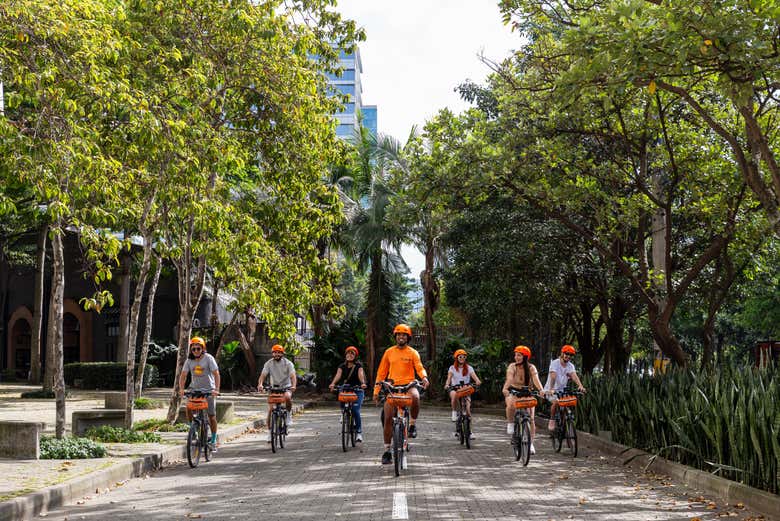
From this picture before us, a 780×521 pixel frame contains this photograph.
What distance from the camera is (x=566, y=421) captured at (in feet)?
56.0

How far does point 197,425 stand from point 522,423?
16.4 ft

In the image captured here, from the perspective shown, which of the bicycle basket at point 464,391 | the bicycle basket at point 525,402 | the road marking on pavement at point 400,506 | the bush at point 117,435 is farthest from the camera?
the bicycle basket at point 464,391

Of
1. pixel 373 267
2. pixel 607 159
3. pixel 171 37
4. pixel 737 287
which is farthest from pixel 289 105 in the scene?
pixel 373 267

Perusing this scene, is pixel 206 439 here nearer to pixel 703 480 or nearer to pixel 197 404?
pixel 197 404

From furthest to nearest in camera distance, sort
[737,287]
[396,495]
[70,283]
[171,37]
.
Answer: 1. [70,283]
2. [737,287]
3. [171,37]
4. [396,495]

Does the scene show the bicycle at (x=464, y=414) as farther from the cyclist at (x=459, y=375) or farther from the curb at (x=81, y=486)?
the curb at (x=81, y=486)

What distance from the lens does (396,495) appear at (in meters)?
11.0

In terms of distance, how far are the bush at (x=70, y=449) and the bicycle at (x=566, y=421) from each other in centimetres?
783

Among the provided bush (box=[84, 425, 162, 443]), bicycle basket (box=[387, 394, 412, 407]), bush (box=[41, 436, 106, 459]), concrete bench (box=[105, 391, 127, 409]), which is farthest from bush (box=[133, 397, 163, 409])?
bicycle basket (box=[387, 394, 412, 407])

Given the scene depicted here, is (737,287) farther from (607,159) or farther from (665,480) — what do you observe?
(665,480)

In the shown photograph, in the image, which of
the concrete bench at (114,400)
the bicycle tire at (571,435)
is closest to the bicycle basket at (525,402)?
the bicycle tire at (571,435)

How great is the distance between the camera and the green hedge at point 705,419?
10930mm

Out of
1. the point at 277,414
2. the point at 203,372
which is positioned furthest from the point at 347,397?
the point at 203,372

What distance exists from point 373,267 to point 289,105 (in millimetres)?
20115
